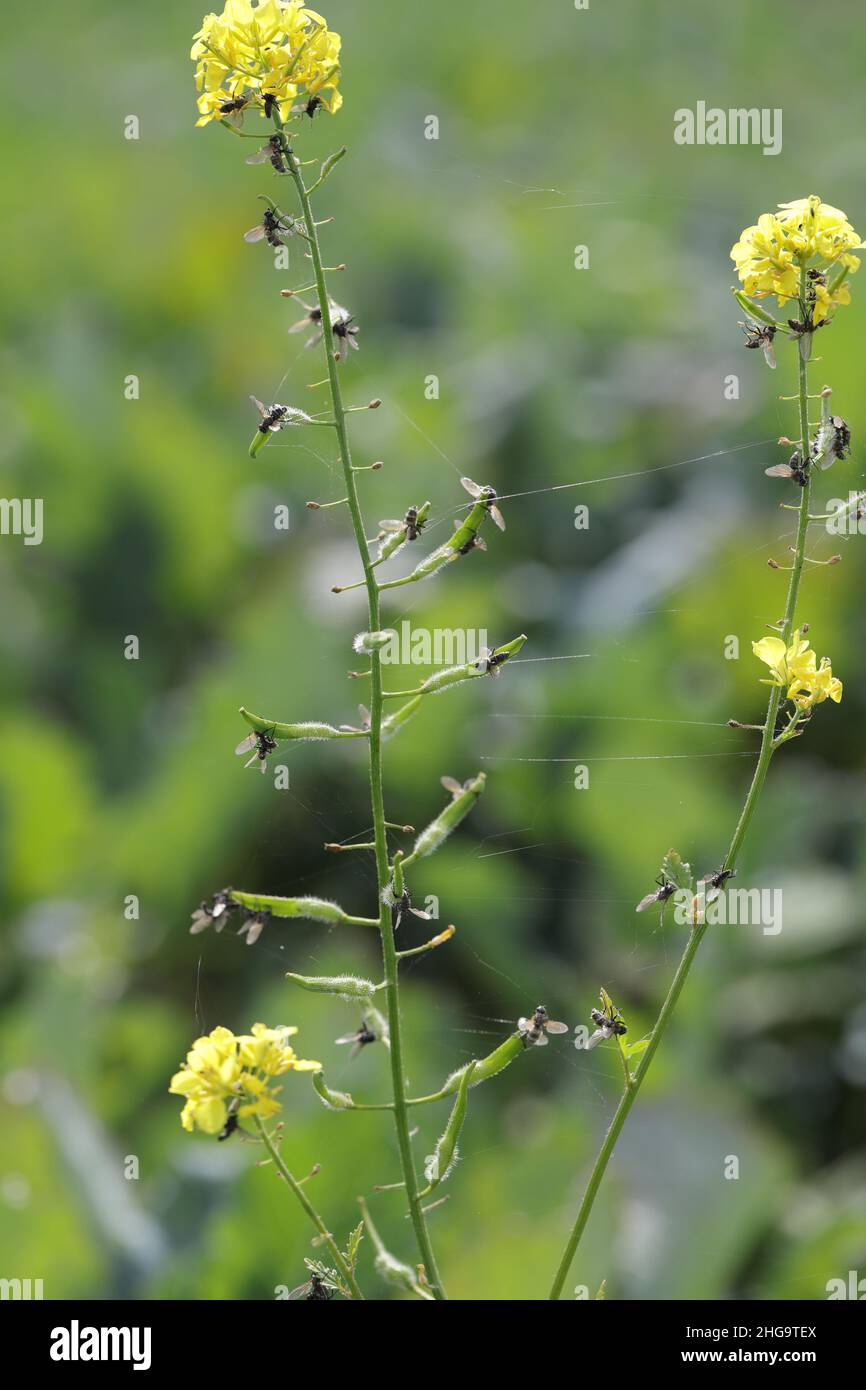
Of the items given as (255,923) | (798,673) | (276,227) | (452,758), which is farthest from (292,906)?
(452,758)

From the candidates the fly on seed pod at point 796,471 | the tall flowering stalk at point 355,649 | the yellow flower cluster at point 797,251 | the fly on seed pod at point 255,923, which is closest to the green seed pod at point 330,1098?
the tall flowering stalk at point 355,649

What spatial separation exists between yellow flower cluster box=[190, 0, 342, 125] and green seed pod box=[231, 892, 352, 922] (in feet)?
2.06

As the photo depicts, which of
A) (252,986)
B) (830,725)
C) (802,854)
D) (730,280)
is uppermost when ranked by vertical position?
(730,280)

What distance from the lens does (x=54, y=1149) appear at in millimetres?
2639

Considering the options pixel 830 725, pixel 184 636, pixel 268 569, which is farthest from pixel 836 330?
pixel 184 636

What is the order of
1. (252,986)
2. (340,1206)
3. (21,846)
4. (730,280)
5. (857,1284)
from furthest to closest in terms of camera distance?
(730,280)
(21,846)
(252,986)
(857,1284)
(340,1206)

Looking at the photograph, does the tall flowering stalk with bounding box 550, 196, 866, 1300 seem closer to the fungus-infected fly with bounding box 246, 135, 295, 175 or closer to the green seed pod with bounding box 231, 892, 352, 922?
the green seed pod with bounding box 231, 892, 352, 922

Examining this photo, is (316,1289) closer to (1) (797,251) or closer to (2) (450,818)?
(2) (450,818)

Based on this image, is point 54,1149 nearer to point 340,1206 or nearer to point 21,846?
point 340,1206

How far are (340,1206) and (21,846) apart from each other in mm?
1931

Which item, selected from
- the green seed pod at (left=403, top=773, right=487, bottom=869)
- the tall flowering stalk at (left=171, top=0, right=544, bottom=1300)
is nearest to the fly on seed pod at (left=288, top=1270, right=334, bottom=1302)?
the tall flowering stalk at (left=171, top=0, right=544, bottom=1300)

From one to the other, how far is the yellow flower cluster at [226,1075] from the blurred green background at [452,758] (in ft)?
1.38

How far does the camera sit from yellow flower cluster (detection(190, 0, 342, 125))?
119cm
